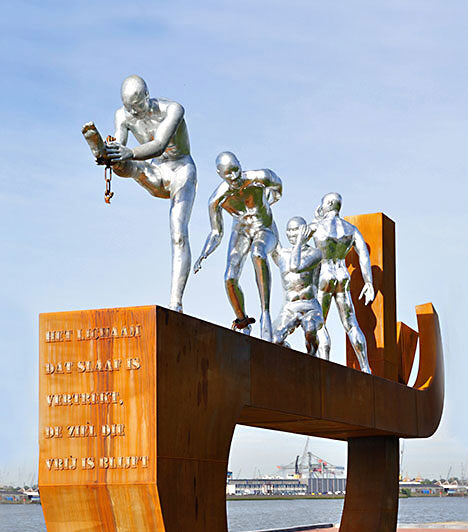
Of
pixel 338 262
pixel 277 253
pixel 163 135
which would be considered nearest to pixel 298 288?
pixel 277 253

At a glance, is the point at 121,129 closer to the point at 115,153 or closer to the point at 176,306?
the point at 115,153

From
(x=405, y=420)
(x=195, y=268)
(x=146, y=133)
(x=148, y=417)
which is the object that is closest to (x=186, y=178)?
(x=146, y=133)

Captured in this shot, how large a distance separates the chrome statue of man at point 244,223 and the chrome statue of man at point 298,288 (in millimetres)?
683

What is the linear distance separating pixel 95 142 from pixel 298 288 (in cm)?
422

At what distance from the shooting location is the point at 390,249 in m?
14.3

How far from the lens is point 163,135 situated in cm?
848

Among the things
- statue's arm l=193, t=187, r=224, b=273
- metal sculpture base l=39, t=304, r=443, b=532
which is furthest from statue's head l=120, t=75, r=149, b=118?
metal sculpture base l=39, t=304, r=443, b=532

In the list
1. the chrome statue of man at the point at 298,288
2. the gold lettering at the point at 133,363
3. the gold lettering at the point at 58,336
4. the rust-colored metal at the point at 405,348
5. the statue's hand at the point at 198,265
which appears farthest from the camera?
the rust-colored metal at the point at 405,348

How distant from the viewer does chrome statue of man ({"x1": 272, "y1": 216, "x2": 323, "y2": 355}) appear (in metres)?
11.5

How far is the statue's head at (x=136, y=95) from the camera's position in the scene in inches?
345

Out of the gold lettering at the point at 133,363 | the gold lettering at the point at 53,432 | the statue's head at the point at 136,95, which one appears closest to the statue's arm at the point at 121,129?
the statue's head at the point at 136,95

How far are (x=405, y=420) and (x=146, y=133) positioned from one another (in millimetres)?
5849

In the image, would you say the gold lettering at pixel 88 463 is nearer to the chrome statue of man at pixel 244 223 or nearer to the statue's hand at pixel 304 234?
the chrome statue of man at pixel 244 223

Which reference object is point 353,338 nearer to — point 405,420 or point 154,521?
point 405,420
